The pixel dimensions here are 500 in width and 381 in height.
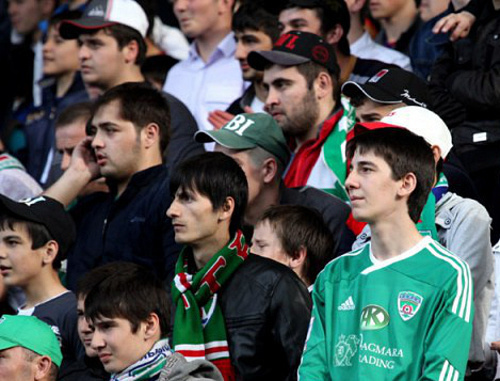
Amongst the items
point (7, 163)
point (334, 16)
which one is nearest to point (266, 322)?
point (7, 163)

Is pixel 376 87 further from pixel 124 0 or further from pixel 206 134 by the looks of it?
pixel 124 0

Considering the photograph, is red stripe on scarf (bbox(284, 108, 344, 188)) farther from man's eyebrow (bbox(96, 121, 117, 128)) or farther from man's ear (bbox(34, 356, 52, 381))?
man's ear (bbox(34, 356, 52, 381))

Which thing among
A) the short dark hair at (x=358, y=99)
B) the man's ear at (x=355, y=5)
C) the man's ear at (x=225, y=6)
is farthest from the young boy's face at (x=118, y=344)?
the man's ear at (x=355, y=5)

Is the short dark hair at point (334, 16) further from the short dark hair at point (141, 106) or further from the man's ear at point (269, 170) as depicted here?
the man's ear at point (269, 170)

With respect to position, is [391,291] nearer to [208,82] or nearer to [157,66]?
[208,82]

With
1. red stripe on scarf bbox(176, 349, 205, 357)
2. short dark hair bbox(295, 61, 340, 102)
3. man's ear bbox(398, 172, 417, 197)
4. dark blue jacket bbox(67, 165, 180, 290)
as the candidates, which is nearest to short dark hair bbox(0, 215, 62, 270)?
dark blue jacket bbox(67, 165, 180, 290)

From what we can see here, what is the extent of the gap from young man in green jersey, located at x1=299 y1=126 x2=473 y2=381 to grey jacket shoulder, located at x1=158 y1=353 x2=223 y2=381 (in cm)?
56

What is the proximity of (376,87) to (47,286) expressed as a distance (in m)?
2.29

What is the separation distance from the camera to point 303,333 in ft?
19.8

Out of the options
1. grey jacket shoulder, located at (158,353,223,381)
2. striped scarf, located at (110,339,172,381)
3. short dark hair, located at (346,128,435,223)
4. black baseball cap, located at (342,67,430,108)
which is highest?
short dark hair, located at (346,128,435,223)

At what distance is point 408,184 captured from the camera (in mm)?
5438

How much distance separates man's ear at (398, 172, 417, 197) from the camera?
213 inches

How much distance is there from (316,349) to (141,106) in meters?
2.98

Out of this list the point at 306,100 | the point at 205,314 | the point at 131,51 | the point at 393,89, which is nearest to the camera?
the point at 205,314
